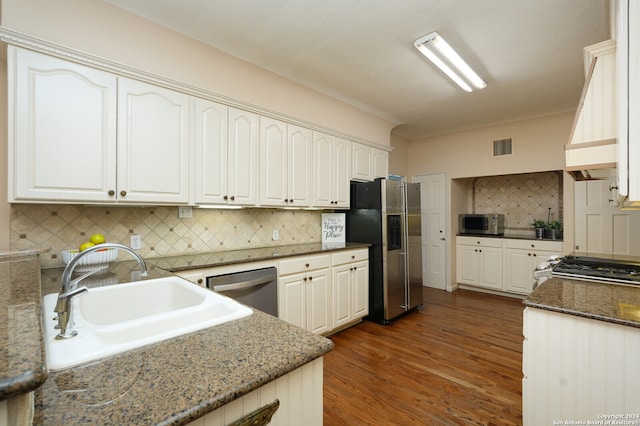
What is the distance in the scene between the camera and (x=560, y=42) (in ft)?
7.79

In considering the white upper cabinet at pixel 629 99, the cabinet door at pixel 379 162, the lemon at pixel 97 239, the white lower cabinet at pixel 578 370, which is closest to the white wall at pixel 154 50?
the cabinet door at pixel 379 162

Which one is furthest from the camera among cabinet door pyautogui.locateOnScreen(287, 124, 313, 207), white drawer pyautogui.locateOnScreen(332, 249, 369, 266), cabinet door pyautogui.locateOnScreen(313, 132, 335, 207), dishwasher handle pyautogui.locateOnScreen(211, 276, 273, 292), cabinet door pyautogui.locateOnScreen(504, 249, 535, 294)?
cabinet door pyautogui.locateOnScreen(504, 249, 535, 294)

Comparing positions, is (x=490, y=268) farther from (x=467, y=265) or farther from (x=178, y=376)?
(x=178, y=376)

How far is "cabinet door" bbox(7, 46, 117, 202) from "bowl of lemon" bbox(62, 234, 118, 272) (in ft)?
0.98

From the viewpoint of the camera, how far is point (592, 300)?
134 centimetres

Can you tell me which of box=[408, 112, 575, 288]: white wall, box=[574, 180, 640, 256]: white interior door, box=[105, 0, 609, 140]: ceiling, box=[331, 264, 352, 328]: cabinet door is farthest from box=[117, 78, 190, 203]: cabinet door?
box=[574, 180, 640, 256]: white interior door

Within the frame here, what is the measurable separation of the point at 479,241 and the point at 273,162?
12.0 ft

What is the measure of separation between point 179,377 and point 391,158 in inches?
189

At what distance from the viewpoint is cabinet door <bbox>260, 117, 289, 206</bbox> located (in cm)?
267

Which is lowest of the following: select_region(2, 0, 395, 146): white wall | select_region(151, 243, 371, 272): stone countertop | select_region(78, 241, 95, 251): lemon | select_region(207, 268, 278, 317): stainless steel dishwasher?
select_region(207, 268, 278, 317): stainless steel dishwasher

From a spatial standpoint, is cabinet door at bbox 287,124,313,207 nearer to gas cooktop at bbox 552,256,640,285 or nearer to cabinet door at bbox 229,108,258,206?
cabinet door at bbox 229,108,258,206

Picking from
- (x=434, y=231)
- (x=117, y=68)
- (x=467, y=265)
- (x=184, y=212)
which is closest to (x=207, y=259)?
(x=184, y=212)

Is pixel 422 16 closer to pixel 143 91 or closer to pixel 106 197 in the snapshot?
pixel 143 91

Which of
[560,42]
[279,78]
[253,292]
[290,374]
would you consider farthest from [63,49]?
[560,42]
